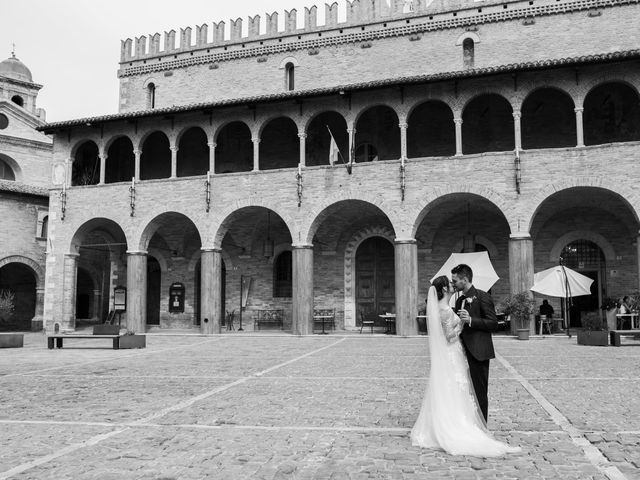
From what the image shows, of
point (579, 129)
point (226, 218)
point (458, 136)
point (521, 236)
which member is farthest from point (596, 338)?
point (226, 218)

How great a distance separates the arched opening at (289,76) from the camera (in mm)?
28078

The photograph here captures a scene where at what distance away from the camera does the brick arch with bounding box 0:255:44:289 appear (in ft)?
95.7

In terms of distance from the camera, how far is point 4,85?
4362cm

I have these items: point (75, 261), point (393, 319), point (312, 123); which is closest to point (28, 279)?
point (75, 261)

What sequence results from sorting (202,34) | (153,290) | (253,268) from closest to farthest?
(253,268), (153,290), (202,34)

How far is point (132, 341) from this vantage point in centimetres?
1753

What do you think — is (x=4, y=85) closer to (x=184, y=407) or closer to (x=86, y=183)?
(x=86, y=183)

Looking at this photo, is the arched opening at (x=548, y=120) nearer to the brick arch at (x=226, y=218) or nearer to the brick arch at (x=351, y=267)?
the brick arch at (x=351, y=267)

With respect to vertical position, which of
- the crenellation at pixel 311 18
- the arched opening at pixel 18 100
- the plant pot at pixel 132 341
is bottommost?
the plant pot at pixel 132 341

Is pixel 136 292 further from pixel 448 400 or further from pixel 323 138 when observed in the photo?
pixel 448 400

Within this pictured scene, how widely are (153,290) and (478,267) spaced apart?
14410 millimetres

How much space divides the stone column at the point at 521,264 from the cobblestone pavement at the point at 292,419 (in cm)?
640

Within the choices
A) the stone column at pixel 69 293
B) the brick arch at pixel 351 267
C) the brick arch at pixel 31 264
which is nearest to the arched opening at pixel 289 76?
the brick arch at pixel 351 267

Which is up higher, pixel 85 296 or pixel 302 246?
pixel 302 246
